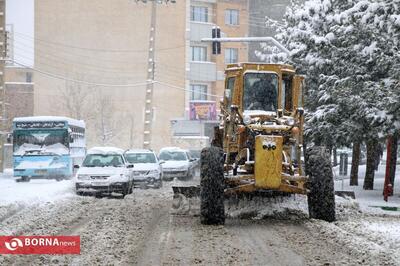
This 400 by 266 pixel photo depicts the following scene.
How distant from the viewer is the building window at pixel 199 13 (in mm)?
58531

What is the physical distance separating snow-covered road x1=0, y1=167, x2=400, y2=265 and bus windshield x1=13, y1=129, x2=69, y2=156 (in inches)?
492

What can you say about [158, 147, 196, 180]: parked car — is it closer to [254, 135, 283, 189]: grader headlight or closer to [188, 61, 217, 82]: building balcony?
[254, 135, 283, 189]: grader headlight

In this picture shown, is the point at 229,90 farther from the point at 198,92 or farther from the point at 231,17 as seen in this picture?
the point at 231,17

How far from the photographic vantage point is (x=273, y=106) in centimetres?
1534

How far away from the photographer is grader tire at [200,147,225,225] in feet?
45.5

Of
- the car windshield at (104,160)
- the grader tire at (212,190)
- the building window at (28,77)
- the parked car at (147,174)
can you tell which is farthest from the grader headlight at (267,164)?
the building window at (28,77)

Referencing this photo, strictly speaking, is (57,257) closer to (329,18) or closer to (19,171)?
(329,18)

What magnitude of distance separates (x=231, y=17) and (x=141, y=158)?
3294 centimetres

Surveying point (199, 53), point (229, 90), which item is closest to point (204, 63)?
point (199, 53)

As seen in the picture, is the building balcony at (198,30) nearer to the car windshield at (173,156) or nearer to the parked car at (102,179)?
the car windshield at (173,156)

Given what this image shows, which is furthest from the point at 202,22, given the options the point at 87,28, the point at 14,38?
the point at 14,38

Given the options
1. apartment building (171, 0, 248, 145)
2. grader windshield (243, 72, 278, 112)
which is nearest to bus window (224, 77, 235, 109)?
grader windshield (243, 72, 278, 112)

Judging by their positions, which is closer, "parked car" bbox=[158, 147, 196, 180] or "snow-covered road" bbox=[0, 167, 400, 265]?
"snow-covered road" bbox=[0, 167, 400, 265]

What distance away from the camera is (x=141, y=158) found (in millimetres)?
30203
